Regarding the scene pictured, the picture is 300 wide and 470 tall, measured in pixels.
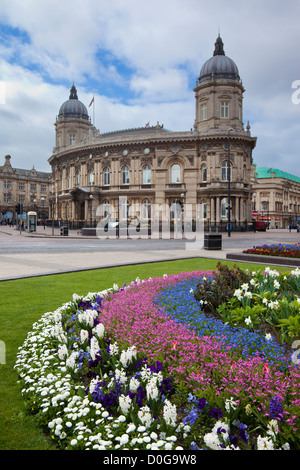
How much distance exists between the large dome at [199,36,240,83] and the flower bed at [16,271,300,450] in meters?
55.4

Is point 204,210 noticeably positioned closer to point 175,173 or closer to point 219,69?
point 175,173

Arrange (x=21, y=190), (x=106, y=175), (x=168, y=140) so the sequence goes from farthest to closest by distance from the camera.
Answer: (x=21, y=190), (x=106, y=175), (x=168, y=140)

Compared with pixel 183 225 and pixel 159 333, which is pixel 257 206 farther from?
pixel 159 333

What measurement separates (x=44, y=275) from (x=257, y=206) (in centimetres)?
10995

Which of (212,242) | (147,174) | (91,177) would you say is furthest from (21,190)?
(212,242)

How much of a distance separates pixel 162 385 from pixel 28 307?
4498 mm

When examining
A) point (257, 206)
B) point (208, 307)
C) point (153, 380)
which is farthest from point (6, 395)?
point (257, 206)

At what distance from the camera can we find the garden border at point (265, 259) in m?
13.2

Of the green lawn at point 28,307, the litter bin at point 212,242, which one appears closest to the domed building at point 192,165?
the litter bin at point 212,242

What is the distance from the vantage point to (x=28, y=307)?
714 cm

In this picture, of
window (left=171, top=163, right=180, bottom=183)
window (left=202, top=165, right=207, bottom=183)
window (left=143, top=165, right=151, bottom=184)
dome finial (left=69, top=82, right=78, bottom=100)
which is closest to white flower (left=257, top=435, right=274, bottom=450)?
window (left=202, top=165, right=207, bottom=183)

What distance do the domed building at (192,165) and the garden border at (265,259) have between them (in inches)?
1353

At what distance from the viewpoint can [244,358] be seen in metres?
3.82

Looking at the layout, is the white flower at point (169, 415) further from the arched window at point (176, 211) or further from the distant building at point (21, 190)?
the distant building at point (21, 190)
